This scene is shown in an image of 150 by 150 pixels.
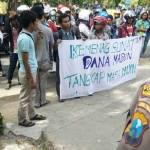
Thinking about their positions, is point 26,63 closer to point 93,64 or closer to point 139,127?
point 93,64

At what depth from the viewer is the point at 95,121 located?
20.7 feet

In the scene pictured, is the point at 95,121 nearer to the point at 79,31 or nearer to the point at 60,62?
the point at 60,62

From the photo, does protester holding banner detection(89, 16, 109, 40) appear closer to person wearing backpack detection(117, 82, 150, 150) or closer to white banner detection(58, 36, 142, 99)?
white banner detection(58, 36, 142, 99)

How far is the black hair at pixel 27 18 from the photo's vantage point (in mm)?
5629

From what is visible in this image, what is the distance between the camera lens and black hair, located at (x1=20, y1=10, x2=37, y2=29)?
18.5 feet

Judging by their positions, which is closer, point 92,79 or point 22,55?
point 22,55

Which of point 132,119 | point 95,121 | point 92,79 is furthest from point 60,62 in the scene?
point 132,119

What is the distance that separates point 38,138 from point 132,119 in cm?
372

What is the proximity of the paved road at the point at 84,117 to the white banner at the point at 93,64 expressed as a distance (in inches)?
7.6

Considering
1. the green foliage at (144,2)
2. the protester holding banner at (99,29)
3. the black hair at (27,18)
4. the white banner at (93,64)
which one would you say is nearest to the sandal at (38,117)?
the white banner at (93,64)

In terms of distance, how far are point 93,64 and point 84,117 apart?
171 cm

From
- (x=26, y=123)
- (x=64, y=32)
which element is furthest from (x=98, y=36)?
(x=26, y=123)

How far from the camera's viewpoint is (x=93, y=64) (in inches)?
313

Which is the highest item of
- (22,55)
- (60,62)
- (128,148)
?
(128,148)
